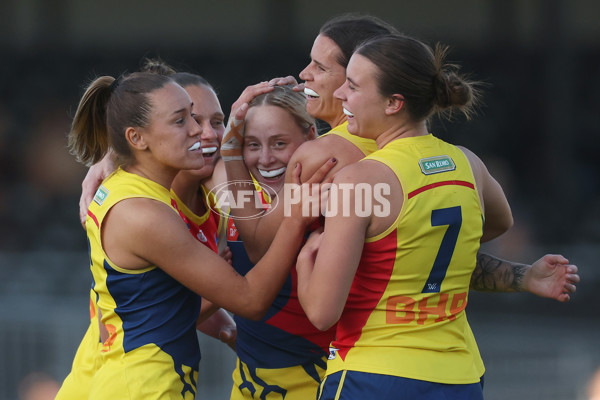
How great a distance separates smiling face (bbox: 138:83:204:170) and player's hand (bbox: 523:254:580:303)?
1.20 meters

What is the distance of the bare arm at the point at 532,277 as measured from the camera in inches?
118

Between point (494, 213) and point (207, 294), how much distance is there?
999 mm

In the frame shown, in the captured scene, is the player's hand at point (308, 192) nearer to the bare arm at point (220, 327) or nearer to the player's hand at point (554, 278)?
the player's hand at point (554, 278)

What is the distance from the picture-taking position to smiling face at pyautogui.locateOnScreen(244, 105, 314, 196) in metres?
3.17

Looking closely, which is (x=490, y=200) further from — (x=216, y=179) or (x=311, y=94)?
(x=216, y=179)

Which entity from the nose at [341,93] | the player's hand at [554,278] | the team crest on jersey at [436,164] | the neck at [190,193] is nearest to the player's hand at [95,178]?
the neck at [190,193]

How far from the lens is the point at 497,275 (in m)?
3.18

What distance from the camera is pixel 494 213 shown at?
303 cm

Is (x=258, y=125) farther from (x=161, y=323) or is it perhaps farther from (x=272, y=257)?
(x=161, y=323)

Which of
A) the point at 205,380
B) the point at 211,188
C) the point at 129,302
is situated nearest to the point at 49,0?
the point at 205,380

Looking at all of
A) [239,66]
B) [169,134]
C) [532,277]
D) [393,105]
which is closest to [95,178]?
[169,134]

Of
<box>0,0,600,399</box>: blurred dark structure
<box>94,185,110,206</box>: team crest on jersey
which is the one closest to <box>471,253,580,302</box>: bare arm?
<box>94,185,110,206</box>: team crest on jersey

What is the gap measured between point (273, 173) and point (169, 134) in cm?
46

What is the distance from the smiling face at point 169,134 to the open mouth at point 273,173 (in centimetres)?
33
